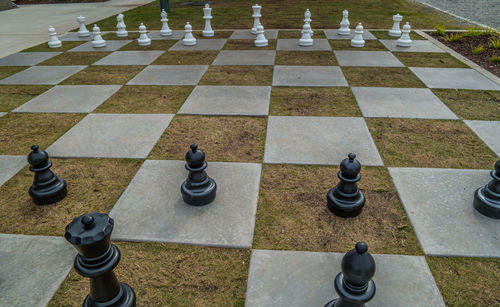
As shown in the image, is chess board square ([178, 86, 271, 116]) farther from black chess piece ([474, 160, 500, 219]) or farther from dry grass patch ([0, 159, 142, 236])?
black chess piece ([474, 160, 500, 219])

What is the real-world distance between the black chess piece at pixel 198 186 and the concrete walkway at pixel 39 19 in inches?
286

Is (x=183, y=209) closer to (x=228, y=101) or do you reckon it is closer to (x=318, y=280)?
(x=318, y=280)

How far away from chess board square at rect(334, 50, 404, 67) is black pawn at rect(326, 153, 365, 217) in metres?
4.27

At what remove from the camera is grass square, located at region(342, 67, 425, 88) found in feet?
17.9

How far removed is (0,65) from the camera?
22.7ft

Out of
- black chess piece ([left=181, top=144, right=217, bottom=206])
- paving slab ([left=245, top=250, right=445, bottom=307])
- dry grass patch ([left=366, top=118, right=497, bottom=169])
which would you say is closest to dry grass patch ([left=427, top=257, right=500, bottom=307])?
paving slab ([left=245, top=250, right=445, bottom=307])

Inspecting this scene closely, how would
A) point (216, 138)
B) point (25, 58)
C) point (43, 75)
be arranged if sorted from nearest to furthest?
point (216, 138) → point (43, 75) → point (25, 58)

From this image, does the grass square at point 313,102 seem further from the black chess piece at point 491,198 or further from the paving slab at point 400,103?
the black chess piece at point 491,198

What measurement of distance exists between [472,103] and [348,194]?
3.27 m

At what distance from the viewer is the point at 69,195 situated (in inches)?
120

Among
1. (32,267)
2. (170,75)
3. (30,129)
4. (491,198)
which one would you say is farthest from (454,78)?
(30,129)

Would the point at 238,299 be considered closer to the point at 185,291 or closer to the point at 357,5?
the point at 185,291

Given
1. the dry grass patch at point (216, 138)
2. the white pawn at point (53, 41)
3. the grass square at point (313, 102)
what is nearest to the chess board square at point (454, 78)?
the grass square at point (313, 102)

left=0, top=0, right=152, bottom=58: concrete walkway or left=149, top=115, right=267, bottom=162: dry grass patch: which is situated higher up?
left=0, top=0, right=152, bottom=58: concrete walkway
